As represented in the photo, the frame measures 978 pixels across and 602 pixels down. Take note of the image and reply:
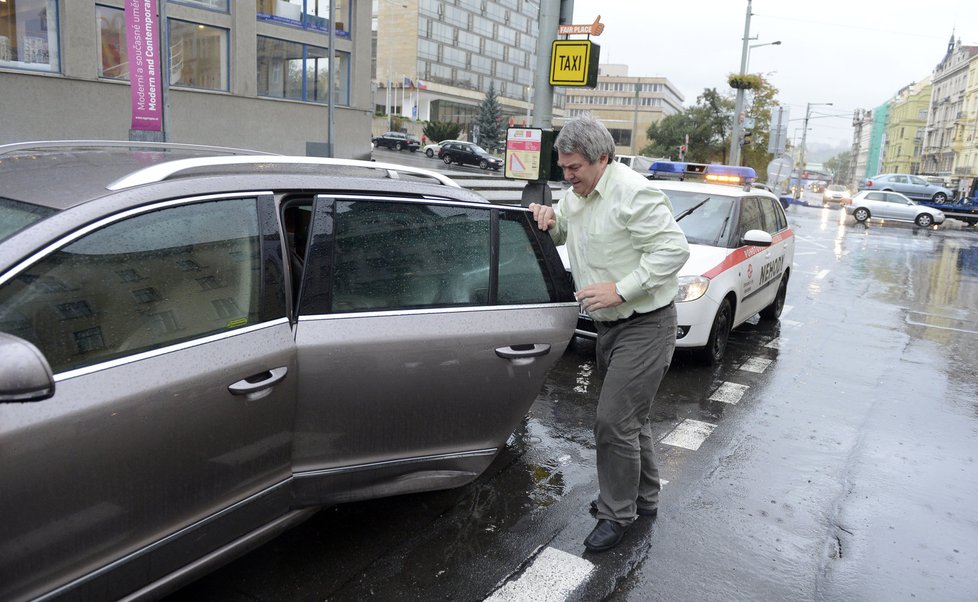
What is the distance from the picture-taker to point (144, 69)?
10570 millimetres

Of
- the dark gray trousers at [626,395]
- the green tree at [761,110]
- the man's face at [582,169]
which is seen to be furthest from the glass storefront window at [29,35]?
the green tree at [761,110]

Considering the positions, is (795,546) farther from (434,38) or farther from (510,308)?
(434,38)

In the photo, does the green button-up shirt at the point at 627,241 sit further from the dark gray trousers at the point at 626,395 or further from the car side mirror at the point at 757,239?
the car side mirror at the point at 757,239

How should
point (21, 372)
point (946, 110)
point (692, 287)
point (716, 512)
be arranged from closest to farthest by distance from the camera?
point (21, 372), point (716, 512), point (692, 287), point (946, 110)

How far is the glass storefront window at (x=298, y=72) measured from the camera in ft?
79.0

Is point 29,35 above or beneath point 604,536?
above

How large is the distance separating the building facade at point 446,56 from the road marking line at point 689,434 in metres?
81.3

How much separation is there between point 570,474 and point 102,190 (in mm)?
2957

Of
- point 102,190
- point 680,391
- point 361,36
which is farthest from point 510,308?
point 361,36

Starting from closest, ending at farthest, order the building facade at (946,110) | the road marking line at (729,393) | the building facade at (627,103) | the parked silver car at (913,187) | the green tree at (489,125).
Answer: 1. the road marking line at (729,393)
2. the parked silver car at (913,187)
3. the green tree at (489,125)
4. the building facade at (946,110)
5. the building facade at (627,103)

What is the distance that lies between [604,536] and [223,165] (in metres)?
2.34

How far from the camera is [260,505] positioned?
2.69 metres

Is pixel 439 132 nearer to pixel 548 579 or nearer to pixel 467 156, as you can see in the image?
pixel 467 156

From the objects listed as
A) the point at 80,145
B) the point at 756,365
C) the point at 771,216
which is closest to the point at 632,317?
the point at 80,145
